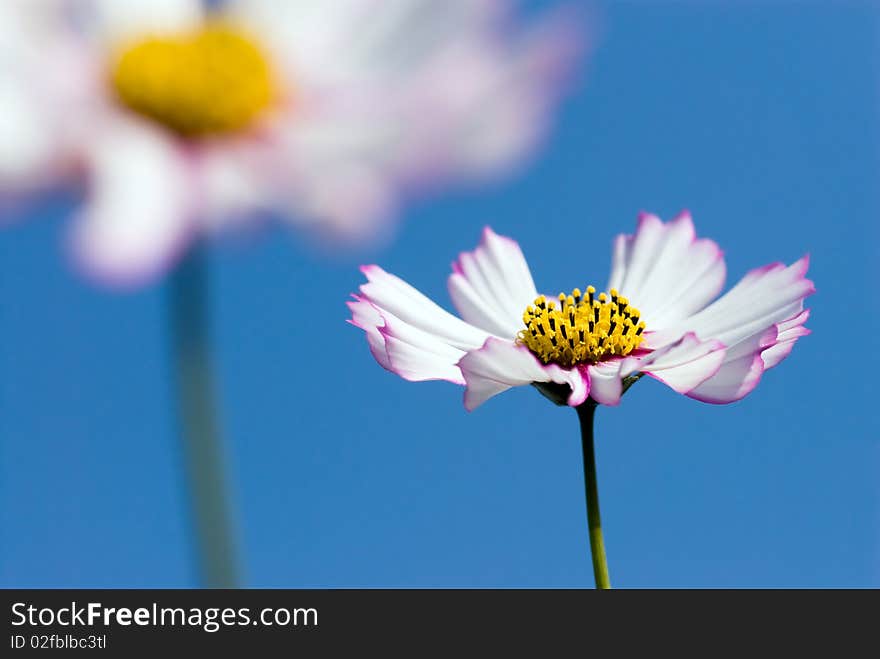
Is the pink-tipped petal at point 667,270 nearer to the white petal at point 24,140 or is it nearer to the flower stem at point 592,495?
the flower stem at point 592,495

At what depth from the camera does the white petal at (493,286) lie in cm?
28

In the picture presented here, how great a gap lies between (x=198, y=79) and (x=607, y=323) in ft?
0.41

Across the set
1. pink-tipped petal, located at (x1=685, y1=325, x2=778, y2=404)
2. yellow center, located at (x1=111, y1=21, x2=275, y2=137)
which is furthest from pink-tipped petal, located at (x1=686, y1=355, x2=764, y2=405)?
yellow center, located at (x1=111, y1=21, x2=275, y2=137)

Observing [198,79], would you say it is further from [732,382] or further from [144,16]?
[732,382]

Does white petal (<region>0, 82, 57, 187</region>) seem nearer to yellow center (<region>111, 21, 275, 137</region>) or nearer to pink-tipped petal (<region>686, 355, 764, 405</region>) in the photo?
yellow center (<region>111, 21, 275, 137</region>)

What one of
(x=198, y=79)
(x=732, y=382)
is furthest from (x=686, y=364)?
A: (x=198, y=79)

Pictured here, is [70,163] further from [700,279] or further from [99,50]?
[700,279]

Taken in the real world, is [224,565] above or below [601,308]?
below

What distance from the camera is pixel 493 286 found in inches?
11.2

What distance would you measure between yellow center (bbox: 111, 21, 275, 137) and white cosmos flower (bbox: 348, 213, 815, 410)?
5 cm
